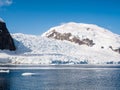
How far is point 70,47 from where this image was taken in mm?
156125

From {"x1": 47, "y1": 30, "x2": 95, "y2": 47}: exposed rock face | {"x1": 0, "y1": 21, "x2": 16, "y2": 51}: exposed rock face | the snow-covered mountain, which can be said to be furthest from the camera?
{"x1": 47, "y1": 30, "x2": 95, "y2": 47}: exposed rock face

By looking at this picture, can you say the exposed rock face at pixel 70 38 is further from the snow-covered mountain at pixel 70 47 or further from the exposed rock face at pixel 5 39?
the exposed rock face at pixel 5 39

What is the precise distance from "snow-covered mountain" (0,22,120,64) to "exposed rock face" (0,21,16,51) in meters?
2.53

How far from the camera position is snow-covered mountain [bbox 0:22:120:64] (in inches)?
5153

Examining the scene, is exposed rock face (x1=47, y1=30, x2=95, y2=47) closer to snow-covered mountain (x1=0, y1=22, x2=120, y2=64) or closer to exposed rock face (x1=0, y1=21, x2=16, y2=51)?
snow-covered mountain (x1=0, y1=22, x2=120, y2=64)

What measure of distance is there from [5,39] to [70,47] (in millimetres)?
27753

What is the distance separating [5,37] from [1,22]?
8361 millimetres

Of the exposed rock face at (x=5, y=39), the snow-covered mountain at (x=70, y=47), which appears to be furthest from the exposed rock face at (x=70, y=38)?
the exposed rock face at (x=5, y=39)

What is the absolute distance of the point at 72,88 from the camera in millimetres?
51094

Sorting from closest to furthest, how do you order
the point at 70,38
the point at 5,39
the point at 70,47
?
1. the point at 5,39
2. the point at 70,47
3. the point at 70,38

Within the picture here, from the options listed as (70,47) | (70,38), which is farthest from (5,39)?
(70,38)


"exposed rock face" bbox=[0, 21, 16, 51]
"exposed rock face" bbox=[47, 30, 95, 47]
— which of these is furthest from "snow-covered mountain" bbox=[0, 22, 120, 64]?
"exposed rock face" bbox=[0, 21, 16, 51]

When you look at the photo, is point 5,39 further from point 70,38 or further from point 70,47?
point 70,38

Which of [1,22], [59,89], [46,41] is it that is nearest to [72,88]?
[59,89]
